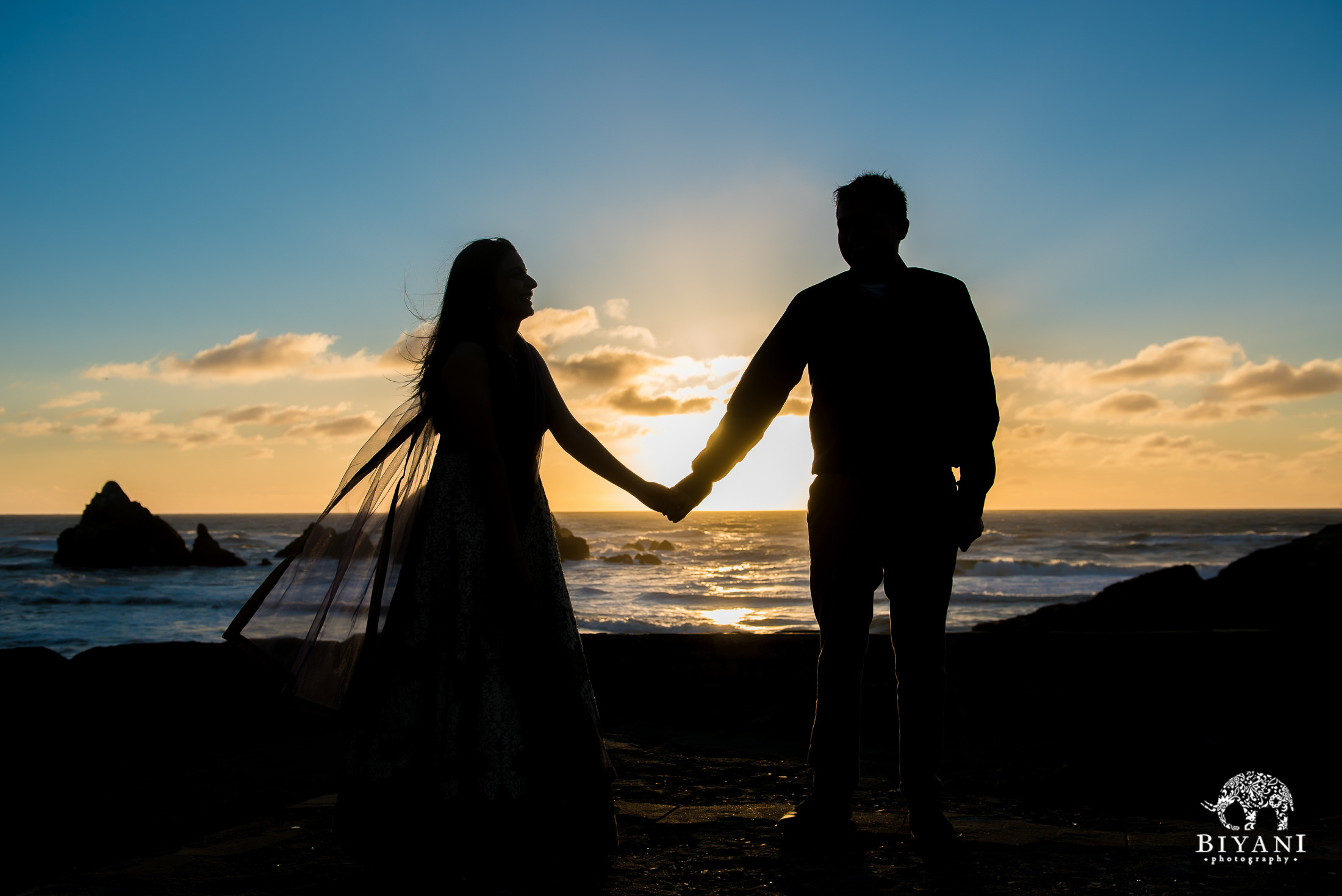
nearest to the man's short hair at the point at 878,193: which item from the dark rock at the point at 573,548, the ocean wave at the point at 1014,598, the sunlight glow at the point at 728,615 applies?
the sunlight glow at the point at 728,615

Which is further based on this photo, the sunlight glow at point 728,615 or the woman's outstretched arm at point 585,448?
the sunlight glow at point 728,615

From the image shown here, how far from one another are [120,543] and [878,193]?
1590 inches

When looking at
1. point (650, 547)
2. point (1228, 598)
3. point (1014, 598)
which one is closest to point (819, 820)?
point (1228, 598)

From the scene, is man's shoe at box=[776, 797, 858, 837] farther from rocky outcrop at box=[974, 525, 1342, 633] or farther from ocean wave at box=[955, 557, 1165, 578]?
ocean wave at box=[955, 557, 1165, 578]

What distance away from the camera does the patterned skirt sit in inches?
87.3

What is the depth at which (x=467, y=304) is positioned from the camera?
2480 millimetres

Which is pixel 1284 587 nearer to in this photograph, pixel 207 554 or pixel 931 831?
pixel 931 831

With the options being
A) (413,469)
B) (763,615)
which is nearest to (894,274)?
(413,469)

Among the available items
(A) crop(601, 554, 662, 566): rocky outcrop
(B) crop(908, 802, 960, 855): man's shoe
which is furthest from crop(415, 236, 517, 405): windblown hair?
(A) crop(601, 554, 662, 566): rocky outcrop

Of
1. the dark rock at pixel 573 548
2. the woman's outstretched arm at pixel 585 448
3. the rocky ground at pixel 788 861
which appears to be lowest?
the dark rock at pixel 573 548

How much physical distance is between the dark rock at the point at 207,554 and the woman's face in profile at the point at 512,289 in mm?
38783

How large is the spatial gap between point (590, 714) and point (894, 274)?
164 centimetres

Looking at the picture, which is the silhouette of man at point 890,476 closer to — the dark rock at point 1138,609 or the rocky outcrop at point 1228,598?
→ the rocky outcrop at point 1228,598

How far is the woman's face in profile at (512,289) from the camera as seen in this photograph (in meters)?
2.48
